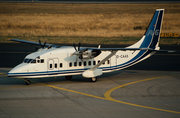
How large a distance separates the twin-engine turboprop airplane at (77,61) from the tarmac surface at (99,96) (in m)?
1.22

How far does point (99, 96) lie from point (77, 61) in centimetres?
533

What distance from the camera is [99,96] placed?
20734 mm

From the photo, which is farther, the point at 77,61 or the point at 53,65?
the point at 77,61

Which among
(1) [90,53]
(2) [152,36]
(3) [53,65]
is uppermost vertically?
(2) [152,36]

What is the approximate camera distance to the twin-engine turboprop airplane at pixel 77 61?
23042 millimetres

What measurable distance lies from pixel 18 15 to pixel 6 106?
2547 inches

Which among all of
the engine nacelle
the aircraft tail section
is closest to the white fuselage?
the engine nacelle

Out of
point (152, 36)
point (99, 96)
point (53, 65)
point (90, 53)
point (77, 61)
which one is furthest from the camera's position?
point (152, 36)

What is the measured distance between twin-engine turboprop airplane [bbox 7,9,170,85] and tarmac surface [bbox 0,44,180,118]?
1.22 m

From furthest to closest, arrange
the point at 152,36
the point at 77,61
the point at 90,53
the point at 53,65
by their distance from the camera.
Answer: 1. the point at 152,36
2. the point at 77,61
3. the point at 90,53
4. the point at 53,65

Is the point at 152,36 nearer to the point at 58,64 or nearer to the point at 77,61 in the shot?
the point at 77,61

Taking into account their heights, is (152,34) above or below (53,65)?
above

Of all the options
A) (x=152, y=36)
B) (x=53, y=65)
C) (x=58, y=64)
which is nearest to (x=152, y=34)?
(x=152, y=36)

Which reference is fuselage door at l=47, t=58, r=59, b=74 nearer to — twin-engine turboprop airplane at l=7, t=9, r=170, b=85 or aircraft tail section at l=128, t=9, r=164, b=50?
twin-engine turboprop airplane at l=7, t=9, r=170, b=85
